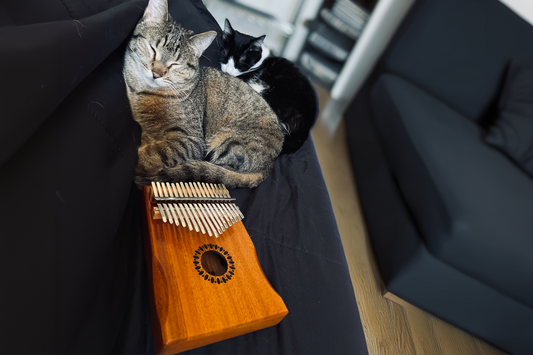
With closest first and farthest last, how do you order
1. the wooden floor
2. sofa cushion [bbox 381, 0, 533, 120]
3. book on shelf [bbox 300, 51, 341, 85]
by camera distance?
the wooden floor < sofa cushion [bbox 381, 0, 533, 120] < book on shelf [bbox 300, 51, 341, 85]

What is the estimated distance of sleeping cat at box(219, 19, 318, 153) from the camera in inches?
54.0

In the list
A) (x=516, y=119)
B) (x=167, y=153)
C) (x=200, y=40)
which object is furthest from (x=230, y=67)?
(x=516, y=119)

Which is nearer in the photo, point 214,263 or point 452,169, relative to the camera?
point 214,263

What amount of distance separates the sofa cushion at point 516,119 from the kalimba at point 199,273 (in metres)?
1.73

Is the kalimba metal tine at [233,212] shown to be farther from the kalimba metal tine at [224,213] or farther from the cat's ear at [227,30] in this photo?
the cat's ear at [227,30]

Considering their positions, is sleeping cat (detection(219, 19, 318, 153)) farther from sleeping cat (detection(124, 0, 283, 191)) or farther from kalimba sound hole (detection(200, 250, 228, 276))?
kalimba sound hole (detection(200, 250, 228, 276))

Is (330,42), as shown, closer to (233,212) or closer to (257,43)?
(257,43)

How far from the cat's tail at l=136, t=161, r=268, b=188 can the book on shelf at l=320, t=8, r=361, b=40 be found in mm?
2238

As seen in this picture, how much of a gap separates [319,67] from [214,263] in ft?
8.98

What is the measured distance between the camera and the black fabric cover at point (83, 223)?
392 millimetres

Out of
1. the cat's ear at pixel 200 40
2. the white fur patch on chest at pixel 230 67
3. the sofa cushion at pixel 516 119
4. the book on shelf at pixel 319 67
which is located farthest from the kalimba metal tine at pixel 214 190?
the book on shelf at pixel 319 67

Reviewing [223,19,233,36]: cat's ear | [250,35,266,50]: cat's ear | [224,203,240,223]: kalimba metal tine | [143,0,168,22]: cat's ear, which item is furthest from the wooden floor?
[143,0,168,22]: cat's ear

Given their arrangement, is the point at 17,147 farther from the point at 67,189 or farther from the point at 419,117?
the point at 419,117

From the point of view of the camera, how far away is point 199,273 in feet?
1.99
